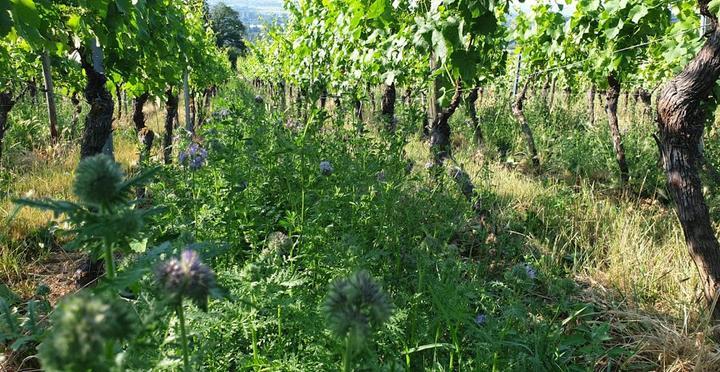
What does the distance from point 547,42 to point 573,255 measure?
3340 mm

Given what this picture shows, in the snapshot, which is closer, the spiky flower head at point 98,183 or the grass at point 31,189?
the spiky flower head at point 98,183

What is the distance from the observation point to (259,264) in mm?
2064

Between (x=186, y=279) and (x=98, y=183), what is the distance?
0.83 ft

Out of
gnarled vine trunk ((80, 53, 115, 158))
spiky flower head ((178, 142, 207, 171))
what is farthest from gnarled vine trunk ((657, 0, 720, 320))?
gnarled vine trunk ((80, 53, 115, 158))

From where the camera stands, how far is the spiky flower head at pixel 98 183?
38.0 inches

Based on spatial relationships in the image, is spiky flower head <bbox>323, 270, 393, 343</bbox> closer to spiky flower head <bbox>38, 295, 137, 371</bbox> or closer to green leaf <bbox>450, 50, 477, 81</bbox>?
spiky flower head <bbox>38, 295, 137, 371</bbox>

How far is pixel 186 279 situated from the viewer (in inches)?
39.4

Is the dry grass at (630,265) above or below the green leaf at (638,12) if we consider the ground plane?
below

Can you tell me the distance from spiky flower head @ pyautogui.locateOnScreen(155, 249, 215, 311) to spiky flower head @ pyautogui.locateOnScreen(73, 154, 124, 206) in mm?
175

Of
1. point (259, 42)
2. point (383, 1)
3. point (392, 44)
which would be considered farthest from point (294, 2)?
point (259, 42)

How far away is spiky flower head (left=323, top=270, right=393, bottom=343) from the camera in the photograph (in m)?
1.01

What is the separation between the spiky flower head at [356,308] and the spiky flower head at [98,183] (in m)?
0.50

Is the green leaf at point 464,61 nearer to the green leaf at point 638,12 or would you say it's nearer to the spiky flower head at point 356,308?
the green leaf at point 638,12

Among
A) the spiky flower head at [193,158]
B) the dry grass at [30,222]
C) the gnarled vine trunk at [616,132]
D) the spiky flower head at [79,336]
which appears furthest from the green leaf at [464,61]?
the gnarled vine trunk at [616,132]
